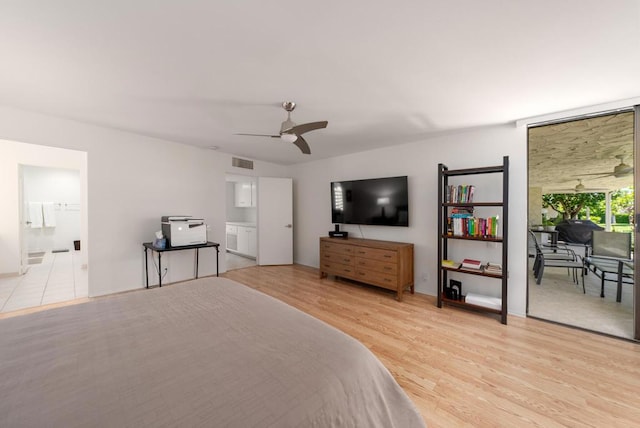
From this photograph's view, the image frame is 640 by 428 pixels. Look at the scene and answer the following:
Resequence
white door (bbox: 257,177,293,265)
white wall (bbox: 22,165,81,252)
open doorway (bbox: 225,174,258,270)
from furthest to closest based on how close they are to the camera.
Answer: white wall (bbox: 22,165,81,252)
open doorway (bbox: 225,174,258,270)
white door (bbox: 257,177,293,265)

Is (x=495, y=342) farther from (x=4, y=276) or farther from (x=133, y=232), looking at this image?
(x=4, y=276)

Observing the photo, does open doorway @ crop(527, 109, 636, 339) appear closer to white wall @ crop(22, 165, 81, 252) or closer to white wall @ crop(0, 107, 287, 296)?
white wall @ crop(0, 107, 287, 296)

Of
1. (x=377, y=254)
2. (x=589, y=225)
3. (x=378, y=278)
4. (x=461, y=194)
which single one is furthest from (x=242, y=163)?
(x=589, y=225)

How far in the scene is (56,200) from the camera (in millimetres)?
6336

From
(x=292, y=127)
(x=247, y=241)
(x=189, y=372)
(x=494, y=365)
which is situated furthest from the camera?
(x=247, y=241)

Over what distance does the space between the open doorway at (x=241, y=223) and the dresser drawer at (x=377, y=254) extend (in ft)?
8.63

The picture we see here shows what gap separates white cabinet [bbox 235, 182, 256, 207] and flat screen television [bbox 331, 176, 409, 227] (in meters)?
2.48

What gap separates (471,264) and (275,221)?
3.67 meters

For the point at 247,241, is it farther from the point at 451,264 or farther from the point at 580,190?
the point at 580,190

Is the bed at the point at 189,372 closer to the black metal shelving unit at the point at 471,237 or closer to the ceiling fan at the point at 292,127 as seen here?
the ceiling fan at the point at 292,127

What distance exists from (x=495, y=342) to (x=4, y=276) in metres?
7.29

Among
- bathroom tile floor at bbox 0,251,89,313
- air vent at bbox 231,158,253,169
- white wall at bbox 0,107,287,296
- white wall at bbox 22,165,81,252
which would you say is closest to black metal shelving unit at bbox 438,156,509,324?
air vent at bbox 231,158,253,169

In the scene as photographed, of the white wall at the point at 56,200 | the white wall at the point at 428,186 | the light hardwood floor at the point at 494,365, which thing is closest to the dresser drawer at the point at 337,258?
the white wall at the point at 428,186

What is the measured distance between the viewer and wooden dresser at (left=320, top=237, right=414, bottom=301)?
11.0 ft
